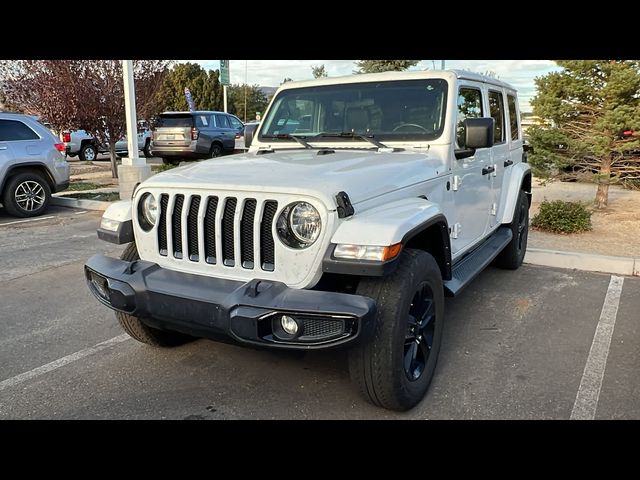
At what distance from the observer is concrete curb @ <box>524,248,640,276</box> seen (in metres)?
5.71

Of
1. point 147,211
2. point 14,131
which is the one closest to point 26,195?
point 14,131

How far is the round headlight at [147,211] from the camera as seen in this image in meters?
3.17

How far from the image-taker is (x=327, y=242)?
8.63 feet

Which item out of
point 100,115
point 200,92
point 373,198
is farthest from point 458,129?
point 200,92

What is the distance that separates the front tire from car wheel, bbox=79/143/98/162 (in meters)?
20.3

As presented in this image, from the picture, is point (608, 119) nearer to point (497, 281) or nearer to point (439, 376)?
point (497, 281)

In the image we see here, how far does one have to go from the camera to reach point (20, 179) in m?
9.03

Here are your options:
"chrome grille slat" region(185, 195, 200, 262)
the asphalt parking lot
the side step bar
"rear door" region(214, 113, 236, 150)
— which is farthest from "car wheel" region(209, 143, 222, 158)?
"chrome grille slat" region(185, 195, 200, 262)

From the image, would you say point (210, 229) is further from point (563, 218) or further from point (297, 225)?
point (563, 218)

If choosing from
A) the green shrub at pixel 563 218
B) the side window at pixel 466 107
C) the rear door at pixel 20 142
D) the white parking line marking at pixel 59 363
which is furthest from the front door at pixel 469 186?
the rear door at pixel 20 142

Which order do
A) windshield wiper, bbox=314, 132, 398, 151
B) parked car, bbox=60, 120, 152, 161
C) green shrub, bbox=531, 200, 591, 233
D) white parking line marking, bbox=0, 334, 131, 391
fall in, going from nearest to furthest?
1. white parking line marking, bbox=0, 334, 131, 391
2. windshield wiper, bbox=314, 132, 398, 151
3. green shrub, bbox=531, 200, 591, 233
4. parked car, bbox=60, 120, 152, 161

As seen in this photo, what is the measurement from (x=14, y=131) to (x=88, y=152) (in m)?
12.4

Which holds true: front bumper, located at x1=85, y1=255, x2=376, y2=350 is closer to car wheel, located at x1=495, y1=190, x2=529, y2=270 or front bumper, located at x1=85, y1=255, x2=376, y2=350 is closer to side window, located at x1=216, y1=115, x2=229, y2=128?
car wheel, located at x1=495, y1=190, x2=529, y2=270
